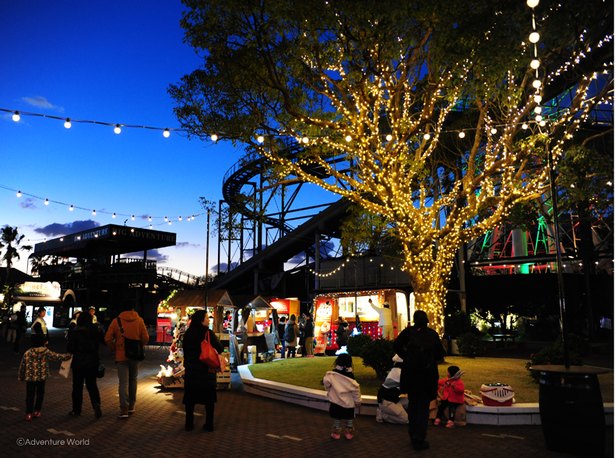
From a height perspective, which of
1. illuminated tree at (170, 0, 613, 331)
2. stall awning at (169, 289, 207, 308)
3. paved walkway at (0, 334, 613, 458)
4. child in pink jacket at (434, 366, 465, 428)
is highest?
illuminated tree at (170, 0, 613, 331)

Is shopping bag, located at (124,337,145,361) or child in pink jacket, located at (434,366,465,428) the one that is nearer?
child in pink jacket, located at (434,366,465,428)

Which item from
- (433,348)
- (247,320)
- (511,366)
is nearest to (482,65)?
(433,348)

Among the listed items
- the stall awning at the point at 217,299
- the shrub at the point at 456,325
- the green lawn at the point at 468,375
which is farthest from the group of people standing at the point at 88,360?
the shrub at the point at 456,325

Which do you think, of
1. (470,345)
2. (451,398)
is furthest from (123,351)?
(470,345)

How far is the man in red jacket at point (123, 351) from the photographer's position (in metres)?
7.44

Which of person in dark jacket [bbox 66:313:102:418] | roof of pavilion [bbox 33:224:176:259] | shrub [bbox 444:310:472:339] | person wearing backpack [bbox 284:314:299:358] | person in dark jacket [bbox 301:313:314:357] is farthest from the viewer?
roof of pavilion [bbox 33:224:176:259]

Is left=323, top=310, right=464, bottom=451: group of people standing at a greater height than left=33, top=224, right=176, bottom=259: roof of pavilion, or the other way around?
left=33, top=224, right=176, bottom=259: roof of pavilion

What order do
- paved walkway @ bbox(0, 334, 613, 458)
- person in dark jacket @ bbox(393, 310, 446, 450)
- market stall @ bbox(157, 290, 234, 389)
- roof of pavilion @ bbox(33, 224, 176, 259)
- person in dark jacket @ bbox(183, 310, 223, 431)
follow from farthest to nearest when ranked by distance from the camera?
roof of pavilion @ bbox(33, 224, 176, 259) → market stall @ bbox(157, 290, 234, 389) → person in dark jacket @ bbox(183, 310, 223, 431) → person in dark jacket @ bbox(393, 310, 446, 450) → paved walkway @ bbox(0, 334, 613, 458)

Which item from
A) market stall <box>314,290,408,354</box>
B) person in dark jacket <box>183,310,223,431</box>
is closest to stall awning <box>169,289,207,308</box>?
market stall <box>314,290,408,354</box>

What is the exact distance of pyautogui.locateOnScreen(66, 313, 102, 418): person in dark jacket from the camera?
738cm

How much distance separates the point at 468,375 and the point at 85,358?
791 cm

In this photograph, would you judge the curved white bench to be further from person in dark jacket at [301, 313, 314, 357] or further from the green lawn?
person in dark jacket at [301, 313, 314, 357]

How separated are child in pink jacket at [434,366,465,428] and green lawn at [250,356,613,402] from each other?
1.44 m

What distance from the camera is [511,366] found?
43.0 feet
